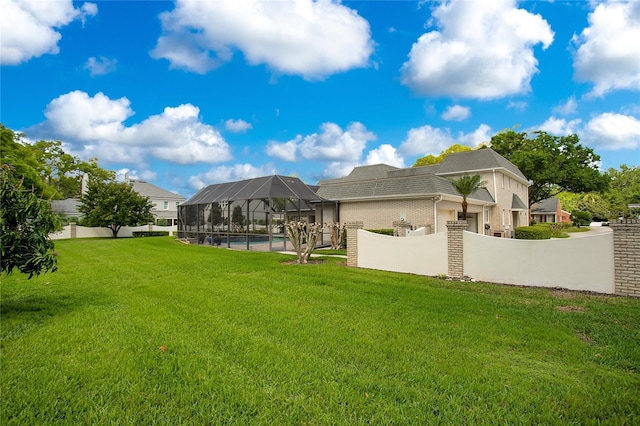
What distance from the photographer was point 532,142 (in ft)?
104

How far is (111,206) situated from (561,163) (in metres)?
39.1

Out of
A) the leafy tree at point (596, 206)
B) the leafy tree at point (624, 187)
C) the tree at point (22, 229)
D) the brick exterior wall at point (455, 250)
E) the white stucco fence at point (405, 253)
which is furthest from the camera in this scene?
the leafy tree at point (624, 187)

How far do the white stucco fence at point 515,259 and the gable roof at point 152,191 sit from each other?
132 ft

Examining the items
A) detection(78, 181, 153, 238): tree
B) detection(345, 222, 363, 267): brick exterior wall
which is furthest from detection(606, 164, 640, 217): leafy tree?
detection(78, 181, 153, 238): tree

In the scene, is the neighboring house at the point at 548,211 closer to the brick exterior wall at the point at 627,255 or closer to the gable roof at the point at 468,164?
the gable roof at the point at 468,164

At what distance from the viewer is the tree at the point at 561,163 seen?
2895 cm

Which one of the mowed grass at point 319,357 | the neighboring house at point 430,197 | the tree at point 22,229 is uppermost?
the neighboring house at point 430,197

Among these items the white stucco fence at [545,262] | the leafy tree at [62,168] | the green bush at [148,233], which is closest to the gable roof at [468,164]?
the white stucco fence at [545,262]

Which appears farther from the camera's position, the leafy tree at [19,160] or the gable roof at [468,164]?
the gable roof at [468,164]

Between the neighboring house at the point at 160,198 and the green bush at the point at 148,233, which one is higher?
the neighboring house at the point at 160,198

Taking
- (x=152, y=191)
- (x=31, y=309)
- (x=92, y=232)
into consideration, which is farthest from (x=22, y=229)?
(x=152, y=191)

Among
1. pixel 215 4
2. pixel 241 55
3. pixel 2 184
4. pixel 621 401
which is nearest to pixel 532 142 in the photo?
pixel 241 55

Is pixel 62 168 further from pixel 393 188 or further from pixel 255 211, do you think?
pixel 393 188

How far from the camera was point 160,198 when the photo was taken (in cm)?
4419
